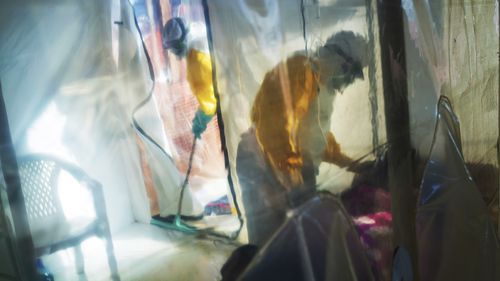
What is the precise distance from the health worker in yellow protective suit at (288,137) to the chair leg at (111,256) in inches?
10.2

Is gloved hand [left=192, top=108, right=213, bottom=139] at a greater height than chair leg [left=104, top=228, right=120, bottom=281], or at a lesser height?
greater

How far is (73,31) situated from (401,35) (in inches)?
32.1

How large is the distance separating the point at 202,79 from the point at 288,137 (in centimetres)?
24

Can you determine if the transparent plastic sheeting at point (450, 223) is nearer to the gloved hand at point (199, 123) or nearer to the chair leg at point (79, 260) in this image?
the gloved hand at point (199, 123)

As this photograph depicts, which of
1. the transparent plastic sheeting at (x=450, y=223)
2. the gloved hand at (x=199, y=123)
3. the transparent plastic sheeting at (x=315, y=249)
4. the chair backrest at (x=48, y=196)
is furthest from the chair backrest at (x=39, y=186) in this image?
the transparent plastic sheeting at (x=450, y=223)

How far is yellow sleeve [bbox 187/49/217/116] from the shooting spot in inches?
25.7

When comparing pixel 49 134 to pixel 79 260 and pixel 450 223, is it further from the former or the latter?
pixel 450 223

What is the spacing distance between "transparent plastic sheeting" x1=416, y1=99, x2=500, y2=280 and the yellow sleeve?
83 centimetres

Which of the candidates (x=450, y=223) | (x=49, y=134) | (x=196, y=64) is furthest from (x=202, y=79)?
(x=450, y=223)

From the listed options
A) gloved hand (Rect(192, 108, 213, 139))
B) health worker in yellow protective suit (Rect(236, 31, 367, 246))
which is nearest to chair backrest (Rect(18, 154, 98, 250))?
gloved hand (Rect(192, 108, 213, 139))

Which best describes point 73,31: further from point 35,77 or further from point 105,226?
point 105,226

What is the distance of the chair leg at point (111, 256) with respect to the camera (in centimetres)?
56

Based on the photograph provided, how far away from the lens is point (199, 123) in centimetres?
66

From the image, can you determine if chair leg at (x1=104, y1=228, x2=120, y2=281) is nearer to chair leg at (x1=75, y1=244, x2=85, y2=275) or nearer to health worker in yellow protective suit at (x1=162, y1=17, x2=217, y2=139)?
chair leg at (x1=75, y1=244, x2=85, y2=275)
